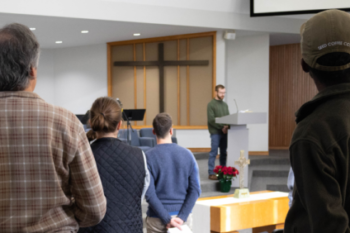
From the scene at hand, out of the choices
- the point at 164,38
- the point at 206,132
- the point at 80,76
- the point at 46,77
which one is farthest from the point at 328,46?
the point at 46,77

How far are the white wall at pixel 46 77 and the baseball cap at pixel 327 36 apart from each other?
10434mm

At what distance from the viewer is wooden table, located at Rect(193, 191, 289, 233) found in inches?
135

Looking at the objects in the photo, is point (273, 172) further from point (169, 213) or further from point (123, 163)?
point (123, 163)

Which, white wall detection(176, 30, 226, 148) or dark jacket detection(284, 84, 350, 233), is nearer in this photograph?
dark jacket detection(284, 84, 350, 233)

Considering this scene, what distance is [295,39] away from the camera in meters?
9.26

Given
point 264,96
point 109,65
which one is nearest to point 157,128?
point 264,96

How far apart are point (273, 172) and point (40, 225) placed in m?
6.67

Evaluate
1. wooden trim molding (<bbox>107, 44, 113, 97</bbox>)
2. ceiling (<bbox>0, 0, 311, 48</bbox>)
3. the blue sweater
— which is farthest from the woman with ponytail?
wooden trim molding (<bbox>107, 44, 113, 97</bbox>)

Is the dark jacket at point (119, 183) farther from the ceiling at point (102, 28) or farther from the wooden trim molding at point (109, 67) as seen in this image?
the wooden trim molding at point (109, 67)

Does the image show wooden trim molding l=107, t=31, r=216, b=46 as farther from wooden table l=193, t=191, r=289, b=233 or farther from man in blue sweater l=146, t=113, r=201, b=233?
man in blue sweater l=146, t=113, r=201, b=233

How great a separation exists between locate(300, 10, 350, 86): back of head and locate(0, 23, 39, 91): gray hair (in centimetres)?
85

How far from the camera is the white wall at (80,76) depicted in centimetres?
1004

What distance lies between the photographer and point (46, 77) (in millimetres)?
10734

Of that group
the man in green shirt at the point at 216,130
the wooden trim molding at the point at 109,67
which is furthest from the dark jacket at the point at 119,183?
the wooden trim molding at the point at 109,67
